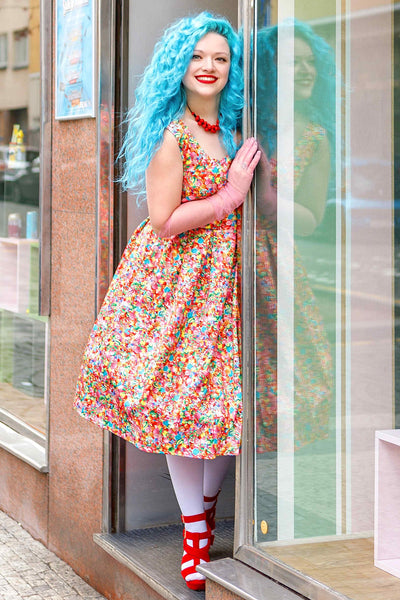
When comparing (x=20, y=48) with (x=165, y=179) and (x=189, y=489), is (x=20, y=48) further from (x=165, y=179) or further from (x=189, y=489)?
(x=189, y=489)

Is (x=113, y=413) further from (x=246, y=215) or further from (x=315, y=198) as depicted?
(x=315, y=198)

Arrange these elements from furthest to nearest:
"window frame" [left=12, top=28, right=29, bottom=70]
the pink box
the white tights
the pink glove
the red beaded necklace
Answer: "window frame" [left=12, top=28, right=29, bottom=70] < the white tights < the red beaded necklace < the pink glove < the pink box

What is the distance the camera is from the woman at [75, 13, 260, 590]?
3186 millimetres

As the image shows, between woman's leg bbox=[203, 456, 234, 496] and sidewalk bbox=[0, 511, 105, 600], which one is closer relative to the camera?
woman's leg bbox=[203, 456, 234, 496]

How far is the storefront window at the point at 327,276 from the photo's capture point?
280 cm

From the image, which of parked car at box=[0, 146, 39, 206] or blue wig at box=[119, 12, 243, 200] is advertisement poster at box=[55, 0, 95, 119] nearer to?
parked car at box=[0, 146, 39, 206]

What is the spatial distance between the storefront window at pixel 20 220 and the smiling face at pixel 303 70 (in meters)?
2.25

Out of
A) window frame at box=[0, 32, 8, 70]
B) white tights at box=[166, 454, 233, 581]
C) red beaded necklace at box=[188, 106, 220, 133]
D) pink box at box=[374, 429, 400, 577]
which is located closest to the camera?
pink box at box=[374, 429, 400, 577]

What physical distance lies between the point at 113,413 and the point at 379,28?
5.15 feet

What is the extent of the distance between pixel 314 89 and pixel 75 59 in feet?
5.53

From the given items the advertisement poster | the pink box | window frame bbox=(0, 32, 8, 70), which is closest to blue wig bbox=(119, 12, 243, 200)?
the advertisement poster

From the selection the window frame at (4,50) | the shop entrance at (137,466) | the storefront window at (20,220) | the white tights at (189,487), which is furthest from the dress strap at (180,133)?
the window frame at (4,50)

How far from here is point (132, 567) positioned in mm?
3703

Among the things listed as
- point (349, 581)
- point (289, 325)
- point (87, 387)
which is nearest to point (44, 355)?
point (87, 387)
